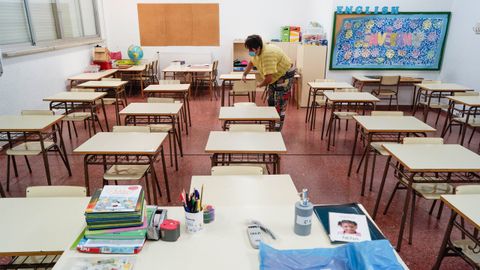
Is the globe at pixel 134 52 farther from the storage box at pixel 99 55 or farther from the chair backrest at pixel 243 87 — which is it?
the chair backrest at pixel 243 87

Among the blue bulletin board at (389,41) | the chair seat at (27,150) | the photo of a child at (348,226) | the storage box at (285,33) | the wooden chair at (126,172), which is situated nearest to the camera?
the photo of a child at (348,226)

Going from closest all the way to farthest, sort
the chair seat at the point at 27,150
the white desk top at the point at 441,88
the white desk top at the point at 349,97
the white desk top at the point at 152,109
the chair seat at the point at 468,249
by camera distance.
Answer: the chair seat at the point at 468,249 < the chair seat at the point at 27,150 < the white desk top at the point at 152,109 < the white desk top at the point at 349,97 < the white desk top at the point at 441,88

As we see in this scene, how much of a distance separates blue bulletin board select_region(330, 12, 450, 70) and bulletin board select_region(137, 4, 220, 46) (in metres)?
3.65

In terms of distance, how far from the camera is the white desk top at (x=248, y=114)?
3705 mm

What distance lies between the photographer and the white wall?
6.23 m

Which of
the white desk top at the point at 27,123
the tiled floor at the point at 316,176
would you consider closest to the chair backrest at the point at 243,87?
the tiled floor at the point at 316,176

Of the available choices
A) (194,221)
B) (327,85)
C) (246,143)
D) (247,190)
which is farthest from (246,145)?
(327,85)

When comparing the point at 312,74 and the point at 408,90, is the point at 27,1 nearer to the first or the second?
the point at 312,74

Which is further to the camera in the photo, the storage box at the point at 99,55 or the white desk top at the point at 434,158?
the storage box at the point at 99,55

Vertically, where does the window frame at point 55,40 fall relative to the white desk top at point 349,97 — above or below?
above

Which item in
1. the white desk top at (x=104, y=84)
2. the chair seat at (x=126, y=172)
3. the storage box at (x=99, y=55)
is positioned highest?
the storage box at (x=99, y=55)

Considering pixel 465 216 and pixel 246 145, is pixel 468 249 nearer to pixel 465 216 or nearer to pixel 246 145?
pixel 465 216

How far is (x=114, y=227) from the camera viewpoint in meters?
1.46

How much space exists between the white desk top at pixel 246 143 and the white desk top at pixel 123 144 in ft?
1.65
